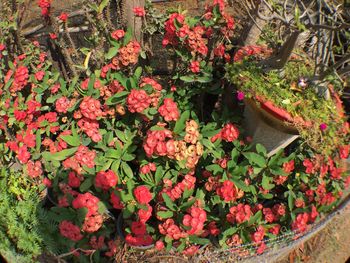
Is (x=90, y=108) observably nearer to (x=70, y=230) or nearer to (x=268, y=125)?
(x=70, y=230)

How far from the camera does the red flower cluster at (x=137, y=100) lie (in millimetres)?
2160

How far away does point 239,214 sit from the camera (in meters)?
2.15

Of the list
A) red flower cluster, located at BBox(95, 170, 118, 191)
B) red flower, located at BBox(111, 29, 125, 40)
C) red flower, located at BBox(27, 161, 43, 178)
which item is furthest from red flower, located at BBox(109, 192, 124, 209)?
red flower, located at BBox(111, 29, 125, 40)

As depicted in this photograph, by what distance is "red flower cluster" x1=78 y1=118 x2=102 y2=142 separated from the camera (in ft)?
7.82

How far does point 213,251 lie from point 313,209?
74 cm

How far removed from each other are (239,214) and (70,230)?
1065 millimetres

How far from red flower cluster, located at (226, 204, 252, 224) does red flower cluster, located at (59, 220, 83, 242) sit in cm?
96

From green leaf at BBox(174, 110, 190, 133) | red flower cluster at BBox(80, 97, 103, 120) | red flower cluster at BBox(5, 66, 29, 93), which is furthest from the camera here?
red flower cluster at BBox(5, 66, 29, 93)

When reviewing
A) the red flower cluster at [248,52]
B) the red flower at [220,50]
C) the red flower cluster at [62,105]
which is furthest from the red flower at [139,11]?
the red flower cluster at [62,105]

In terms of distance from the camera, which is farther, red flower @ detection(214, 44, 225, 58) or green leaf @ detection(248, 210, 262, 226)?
red flower @ detection(214, 44, 225, 58)

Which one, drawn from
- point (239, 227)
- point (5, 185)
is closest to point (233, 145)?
point (239, 227)

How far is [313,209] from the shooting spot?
235 cm

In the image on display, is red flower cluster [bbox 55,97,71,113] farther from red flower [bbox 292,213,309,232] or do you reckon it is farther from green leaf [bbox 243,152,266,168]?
red flower [bbox 292,213,309,232]

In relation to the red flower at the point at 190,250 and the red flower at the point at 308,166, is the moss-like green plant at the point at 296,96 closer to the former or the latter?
the red flower at the point at 308,166
